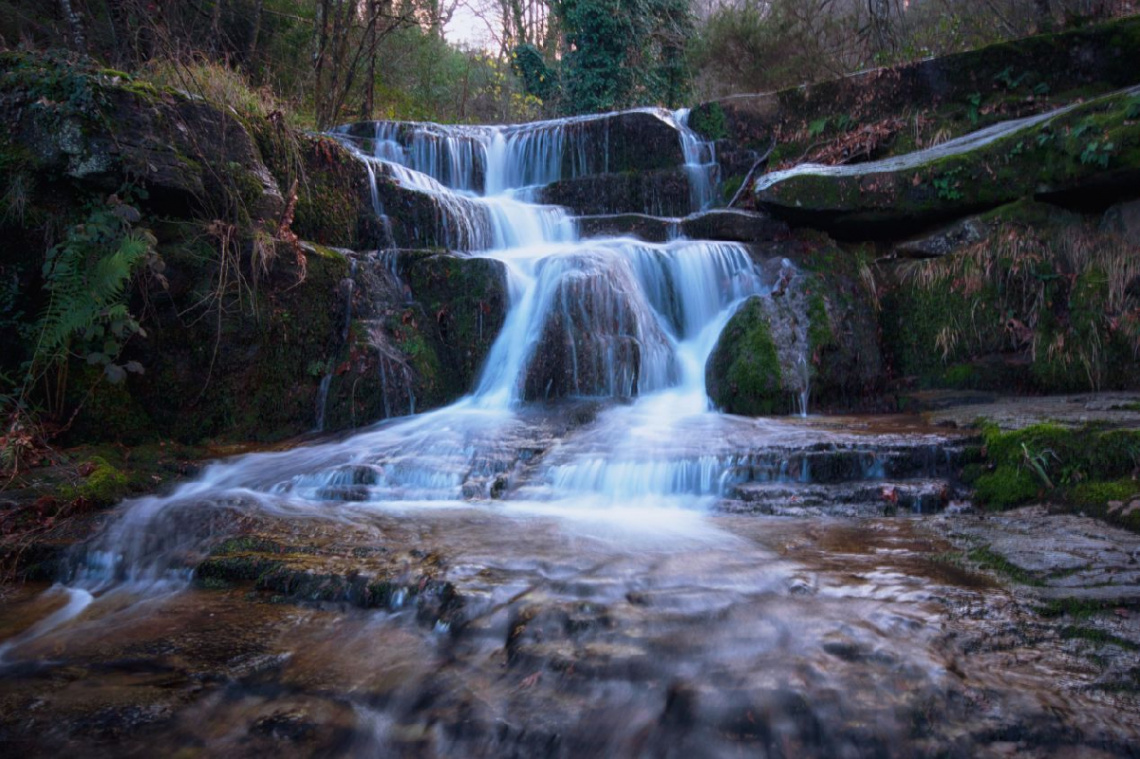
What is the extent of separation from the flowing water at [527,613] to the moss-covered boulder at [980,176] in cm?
363

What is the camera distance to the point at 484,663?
2.54m

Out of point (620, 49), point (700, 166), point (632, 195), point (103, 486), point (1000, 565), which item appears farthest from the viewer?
point (620, 49)

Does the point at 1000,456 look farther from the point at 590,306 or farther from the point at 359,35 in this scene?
the point at 359,35

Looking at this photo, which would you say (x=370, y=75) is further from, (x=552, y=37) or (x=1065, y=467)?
(x=1065, y=467)

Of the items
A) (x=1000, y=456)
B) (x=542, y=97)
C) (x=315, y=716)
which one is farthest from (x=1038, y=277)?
(x=542, y=97)

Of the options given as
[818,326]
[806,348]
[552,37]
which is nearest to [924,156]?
[818,326]

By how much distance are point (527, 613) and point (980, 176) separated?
7.65m

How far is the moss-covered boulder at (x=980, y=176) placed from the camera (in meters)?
6.72

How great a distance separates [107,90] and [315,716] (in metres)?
6.28

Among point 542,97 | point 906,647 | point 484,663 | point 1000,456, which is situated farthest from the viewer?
point 542,97

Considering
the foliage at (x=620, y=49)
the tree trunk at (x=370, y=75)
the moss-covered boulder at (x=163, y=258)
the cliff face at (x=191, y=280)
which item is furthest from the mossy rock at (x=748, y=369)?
the tree trunk at (x=370, y=75)

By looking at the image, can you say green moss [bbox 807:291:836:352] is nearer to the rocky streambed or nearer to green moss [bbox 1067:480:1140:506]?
the rocky streambed

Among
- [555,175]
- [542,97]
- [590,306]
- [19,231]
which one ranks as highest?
[542,97]

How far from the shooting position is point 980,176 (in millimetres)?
7527
